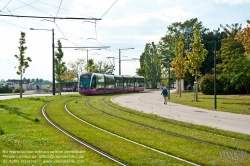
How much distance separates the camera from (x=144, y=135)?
14.6 metres

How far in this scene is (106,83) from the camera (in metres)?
55.5

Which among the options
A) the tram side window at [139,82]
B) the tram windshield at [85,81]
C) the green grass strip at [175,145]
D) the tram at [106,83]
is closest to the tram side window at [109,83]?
the tram at [106,83]

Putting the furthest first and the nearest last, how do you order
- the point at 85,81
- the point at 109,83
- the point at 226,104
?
1. the point at 109,83
2. the point at 85,81
3. the point at 226,104

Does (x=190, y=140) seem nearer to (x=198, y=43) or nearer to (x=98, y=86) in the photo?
(x=198, y=43)

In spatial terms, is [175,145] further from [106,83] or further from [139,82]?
[139,82]

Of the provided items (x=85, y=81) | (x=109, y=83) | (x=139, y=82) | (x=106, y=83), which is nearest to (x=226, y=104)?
(x=85, y=81)

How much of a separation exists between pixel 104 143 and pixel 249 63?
2380cm

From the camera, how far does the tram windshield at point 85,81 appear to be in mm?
49162

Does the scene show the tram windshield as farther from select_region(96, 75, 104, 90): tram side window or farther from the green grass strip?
the green grass strip

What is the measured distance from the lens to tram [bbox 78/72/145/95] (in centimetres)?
4950

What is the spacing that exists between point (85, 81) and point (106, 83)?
659 cm

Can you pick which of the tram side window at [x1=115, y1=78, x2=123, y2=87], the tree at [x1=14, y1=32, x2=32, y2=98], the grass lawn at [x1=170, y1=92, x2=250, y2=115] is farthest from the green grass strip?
the tram side window at [x1=115, y1=78, x2=123, y2=87]

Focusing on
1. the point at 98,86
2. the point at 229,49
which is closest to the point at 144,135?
the point at 98,86

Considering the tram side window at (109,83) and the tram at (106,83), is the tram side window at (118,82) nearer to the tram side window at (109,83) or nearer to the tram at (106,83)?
the tram at (106,83)
